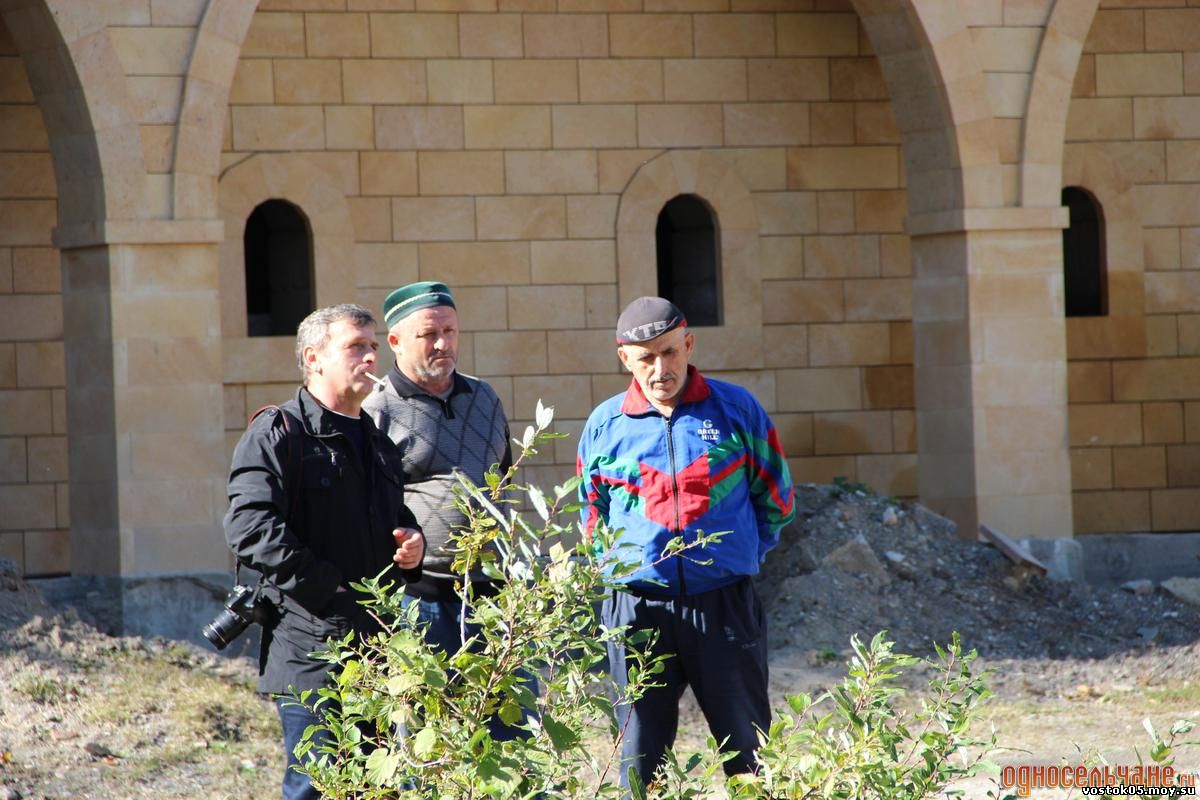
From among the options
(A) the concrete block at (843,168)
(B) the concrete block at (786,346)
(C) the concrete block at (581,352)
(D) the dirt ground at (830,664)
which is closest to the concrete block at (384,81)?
(C) the concrete block at (581,352)

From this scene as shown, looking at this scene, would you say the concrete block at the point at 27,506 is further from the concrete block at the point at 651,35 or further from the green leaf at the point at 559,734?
the green leaf at the point at 559,734

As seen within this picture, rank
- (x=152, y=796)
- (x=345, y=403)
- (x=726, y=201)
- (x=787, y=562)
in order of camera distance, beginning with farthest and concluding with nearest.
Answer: (x=726, y=201), (x=787, y=562), (x=152, y=796), (x=345, y=403)

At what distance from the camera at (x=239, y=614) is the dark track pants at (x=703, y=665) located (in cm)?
92

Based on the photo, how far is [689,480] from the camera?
14.4ft

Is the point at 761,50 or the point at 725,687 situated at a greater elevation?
the point at 761,50

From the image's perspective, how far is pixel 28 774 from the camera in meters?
6.25

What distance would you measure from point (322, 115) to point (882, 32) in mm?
3463

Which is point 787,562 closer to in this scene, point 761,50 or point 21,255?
point 761,50

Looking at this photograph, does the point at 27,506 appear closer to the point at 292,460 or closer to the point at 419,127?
the point at 419,127

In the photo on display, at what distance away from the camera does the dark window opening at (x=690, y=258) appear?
34.8 ft

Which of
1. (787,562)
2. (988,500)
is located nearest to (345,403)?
(787,562)

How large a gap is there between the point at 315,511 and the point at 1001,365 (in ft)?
20.2

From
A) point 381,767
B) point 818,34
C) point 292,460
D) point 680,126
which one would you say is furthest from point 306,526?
point 818,34

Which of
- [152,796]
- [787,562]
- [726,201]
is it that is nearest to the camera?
[152,796]
